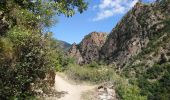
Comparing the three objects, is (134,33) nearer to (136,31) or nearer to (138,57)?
(136,31)

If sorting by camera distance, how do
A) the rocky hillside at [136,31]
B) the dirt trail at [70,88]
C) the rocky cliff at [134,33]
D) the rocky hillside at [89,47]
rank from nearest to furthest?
the dirt trail at [70,88] → the rocky cliff at [134,33] → the rocky hillside at [136,31] → the rocky hillside at [89,47]

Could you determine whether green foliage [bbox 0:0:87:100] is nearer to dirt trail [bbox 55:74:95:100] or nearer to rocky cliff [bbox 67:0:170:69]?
dirt trail [bbox 55:74:95:100]

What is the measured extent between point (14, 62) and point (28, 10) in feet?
24.1

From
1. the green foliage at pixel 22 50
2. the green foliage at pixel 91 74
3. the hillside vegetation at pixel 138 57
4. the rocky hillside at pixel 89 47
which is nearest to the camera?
the green foliage at pixel 22 50

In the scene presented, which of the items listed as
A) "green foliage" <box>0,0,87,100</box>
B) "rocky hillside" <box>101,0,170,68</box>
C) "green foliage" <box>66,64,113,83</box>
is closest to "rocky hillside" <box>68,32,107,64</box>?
"rocky hillside" <box>101,0,170,68</box>

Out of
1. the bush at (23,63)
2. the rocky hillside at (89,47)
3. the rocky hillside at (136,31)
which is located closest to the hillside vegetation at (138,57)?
the rocky hillside at (136,31)

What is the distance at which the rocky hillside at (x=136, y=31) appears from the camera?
212ft

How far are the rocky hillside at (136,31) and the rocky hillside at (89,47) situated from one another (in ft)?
37.0

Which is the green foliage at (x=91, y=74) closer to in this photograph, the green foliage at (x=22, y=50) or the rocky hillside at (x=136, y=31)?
the green foliage at (x=22, y=50)

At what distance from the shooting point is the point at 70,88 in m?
36.2

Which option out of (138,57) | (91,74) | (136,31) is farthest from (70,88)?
(136,31)

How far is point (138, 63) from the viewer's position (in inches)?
2079

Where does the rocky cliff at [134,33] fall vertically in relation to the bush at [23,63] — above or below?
above

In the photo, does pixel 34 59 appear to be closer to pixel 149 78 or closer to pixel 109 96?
pixel 109 96
